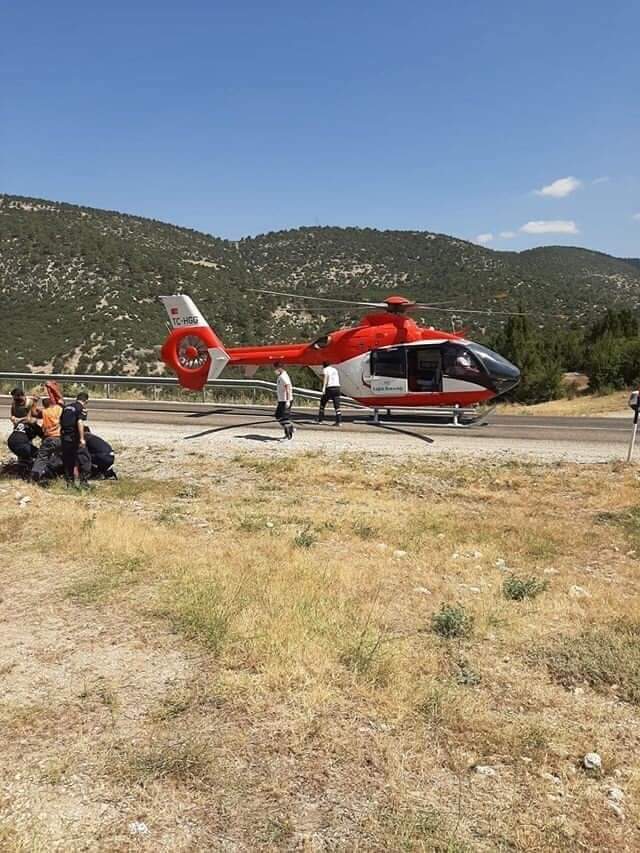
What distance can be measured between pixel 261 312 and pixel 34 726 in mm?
55267

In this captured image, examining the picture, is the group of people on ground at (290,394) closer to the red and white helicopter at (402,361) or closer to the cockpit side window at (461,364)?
the red and white helicopter at (402,361)

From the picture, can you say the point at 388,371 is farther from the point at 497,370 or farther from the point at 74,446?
the point at 74,446

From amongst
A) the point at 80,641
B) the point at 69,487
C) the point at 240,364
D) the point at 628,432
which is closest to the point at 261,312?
the point at 240,364

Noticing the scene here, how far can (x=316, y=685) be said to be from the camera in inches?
168

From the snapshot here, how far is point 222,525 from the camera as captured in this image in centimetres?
846

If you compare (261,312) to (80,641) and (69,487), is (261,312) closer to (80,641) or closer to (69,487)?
(69,487)

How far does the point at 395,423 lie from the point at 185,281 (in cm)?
5005

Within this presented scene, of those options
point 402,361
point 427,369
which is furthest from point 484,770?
point 402,361

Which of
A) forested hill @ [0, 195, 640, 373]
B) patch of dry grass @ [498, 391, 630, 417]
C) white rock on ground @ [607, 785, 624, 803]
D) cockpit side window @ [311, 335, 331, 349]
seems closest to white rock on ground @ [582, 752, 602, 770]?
white rock on ground @ [607, 785, 624, 803]

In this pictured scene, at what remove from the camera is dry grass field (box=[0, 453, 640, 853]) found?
3.12m

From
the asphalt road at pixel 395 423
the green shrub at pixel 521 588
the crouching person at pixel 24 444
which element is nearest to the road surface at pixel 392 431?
the asphalt road at pixel 395 423

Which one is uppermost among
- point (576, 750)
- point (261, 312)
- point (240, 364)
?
point (261, 312)

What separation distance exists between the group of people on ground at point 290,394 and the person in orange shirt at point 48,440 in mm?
5484

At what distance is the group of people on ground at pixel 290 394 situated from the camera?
15352 millimetres
